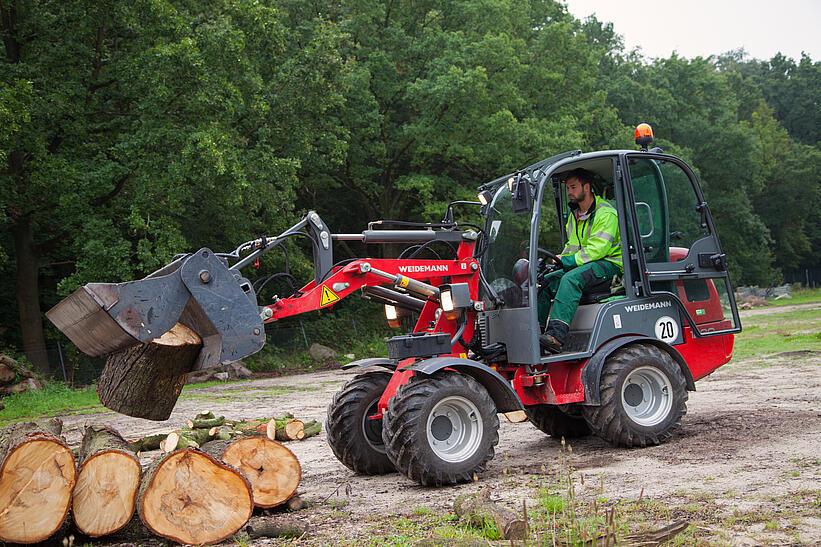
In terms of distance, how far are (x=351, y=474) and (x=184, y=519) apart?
2.43 m

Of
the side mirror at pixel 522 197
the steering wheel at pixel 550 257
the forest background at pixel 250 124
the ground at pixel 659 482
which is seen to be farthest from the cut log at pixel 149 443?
the side mirror at pixel 522 197

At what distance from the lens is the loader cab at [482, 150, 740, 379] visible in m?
7.62

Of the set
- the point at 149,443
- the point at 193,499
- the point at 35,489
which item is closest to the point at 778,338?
the point at 149,443

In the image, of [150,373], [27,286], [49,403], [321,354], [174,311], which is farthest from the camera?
[321,354]

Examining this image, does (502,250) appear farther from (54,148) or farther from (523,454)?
(54,148)

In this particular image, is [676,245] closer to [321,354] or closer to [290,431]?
[290,431]

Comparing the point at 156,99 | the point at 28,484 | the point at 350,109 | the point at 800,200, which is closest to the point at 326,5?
the point at 350,109

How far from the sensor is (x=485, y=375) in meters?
7.01

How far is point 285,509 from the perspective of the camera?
20.2ft

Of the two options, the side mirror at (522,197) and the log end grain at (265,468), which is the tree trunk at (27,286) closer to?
the log end grain at (265,468)

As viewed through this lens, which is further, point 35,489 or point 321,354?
point 321,354

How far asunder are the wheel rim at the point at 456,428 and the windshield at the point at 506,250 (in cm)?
122

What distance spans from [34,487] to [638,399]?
16.9 ft

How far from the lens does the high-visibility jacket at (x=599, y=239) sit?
8.01 m
